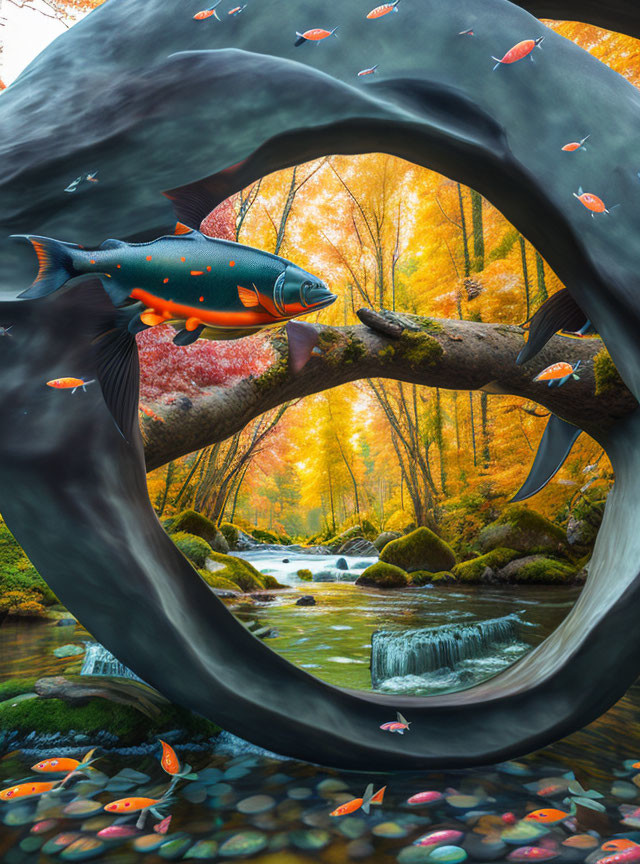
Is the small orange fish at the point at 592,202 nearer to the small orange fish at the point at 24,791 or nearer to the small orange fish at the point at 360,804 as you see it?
the small orange fish at the point at 360,804

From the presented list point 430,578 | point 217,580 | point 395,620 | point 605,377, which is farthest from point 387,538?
point 605,377

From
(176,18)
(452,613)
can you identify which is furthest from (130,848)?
(452,613)

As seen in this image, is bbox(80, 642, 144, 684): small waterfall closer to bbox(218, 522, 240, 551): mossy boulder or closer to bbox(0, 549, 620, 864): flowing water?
bbox(0, 549, 620, 864): flowing water

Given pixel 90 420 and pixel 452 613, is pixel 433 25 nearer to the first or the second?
pixel 90 420

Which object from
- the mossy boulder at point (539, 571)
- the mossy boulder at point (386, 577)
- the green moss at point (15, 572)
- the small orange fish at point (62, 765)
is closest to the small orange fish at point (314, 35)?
the small orange fish at point (62, 765)

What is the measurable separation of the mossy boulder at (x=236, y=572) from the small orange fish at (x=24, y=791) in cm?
692

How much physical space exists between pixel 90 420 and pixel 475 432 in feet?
48.5

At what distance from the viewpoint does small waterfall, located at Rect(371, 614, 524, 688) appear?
5.20 metres

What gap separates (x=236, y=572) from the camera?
993cm

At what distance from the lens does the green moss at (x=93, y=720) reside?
284 cm

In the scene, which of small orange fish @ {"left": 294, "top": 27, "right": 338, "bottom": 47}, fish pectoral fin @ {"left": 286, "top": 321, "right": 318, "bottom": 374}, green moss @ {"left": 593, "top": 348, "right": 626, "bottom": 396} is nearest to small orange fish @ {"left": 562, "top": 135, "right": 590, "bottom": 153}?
small orange fish @ {"left": 294, "top": 27, "right": 338, "bottom": 47}

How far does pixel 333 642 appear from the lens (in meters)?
6.32

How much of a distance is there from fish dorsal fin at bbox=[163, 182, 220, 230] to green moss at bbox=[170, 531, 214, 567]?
7.93m

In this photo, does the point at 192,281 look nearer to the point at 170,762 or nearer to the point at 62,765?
the point at 170,762
